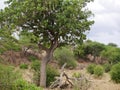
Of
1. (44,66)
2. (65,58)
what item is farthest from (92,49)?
(44,66)

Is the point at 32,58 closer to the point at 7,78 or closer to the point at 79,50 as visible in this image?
the point at 79,50

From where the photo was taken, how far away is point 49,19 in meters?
23.0

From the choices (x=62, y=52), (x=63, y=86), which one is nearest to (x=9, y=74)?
(x=63, y=86)

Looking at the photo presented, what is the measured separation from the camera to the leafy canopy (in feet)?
73.2

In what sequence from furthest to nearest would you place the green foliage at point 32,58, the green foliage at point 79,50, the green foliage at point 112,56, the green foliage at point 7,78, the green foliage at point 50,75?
1. the green foliage at point 112,56
2. the green foliage at point 32,58
3. the green foliage at point 79,50
4. the green foliage at point 50,75
5. the green foliage at point 7,78

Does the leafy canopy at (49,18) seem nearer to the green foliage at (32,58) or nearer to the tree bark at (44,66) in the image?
the tree bark at (44,66)

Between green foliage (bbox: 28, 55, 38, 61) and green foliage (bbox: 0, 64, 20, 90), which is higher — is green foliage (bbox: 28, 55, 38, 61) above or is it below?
above

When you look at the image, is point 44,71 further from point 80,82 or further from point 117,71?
point 117,71

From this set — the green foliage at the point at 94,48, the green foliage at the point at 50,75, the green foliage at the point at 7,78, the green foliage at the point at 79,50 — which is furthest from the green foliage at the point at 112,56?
the green foliage at the point at 7,78

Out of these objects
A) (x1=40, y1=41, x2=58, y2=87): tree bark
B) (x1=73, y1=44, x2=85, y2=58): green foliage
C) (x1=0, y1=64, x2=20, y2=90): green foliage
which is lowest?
(x1=0, y1=64, x2=20, y2=90): green foliage

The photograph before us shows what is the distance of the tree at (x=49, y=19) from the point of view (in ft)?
73.2

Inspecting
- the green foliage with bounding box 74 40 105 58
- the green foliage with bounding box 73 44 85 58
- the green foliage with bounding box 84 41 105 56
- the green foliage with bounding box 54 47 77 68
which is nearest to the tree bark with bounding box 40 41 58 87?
the green foliage with bounding box 73 44 85 58

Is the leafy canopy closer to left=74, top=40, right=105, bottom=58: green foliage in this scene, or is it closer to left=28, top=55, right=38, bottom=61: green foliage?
left=28, top=55, right=38, bottom=61: green foliage

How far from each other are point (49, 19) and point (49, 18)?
0.06 meters
